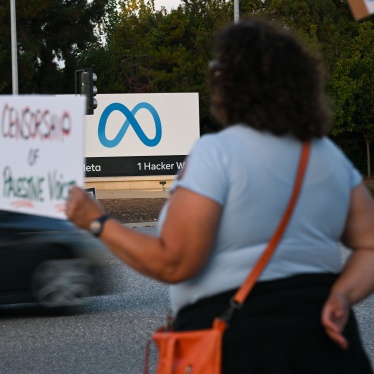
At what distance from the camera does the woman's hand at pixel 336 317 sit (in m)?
3.00

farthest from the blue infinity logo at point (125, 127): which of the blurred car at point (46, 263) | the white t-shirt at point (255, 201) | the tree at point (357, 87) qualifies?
the white t-shirt at point (255, 201)

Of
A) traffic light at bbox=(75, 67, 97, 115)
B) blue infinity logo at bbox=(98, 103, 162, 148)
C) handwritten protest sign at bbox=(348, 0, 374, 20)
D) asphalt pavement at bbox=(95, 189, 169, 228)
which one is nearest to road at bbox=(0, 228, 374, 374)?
handwritten protest sign at bbox=(348, 0, 374, 20)

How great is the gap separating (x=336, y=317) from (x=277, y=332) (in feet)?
0.55

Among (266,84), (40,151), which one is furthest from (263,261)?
(40,151)

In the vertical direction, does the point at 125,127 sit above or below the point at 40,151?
below

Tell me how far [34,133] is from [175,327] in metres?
0.72

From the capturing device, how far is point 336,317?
9.93 feet

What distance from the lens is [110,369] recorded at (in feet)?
25.1

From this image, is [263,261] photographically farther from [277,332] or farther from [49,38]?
[49,38]

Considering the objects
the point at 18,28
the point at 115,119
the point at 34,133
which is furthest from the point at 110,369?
the point at 18,28

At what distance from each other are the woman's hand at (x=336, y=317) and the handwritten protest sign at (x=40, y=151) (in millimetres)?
→ 784

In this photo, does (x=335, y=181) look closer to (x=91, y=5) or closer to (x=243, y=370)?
(x=243, y=370)

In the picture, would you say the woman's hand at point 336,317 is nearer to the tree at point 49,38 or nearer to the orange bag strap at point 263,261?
the orange bag strap at point 263,261

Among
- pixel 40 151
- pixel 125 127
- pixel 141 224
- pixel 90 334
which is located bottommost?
pixel 141 224
